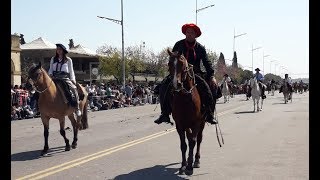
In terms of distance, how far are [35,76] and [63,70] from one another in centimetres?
116

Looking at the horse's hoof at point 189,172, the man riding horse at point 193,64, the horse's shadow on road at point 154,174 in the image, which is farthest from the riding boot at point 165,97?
the horse's hoof at point 189,172

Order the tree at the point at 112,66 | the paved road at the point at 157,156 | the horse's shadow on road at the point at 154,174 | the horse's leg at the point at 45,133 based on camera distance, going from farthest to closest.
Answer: the tree at the point at 112,66 < the horse's leg at the point at 45,133 < the paved road at the point at 157,156 < the horse's shadow on road at the point at 154,174

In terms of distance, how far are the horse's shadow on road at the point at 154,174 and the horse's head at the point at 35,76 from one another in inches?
148

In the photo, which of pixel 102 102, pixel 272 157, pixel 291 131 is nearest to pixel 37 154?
pixel 272 157

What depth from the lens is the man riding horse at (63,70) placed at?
12.4 metres

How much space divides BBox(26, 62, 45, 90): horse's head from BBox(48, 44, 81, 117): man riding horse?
0.84 metres

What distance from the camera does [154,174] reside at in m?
8.93

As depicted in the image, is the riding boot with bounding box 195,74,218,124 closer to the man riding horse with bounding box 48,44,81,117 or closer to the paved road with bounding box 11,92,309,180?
the paved road with bounding box 11,92,309,180

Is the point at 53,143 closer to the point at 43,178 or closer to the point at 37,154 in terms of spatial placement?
the point at 37,154

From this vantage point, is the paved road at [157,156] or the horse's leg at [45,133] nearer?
the paved road at [157,156]

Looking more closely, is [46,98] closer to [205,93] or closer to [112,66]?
[205,93]

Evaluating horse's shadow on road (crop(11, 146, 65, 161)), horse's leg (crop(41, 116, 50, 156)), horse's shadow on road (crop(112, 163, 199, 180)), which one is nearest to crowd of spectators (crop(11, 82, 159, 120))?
horse's shadow on road (crop(11, 146, 65, 161))

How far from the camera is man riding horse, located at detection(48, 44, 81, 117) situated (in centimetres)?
1241

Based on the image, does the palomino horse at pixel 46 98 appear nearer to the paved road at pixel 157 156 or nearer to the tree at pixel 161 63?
the paved road at pixel 157 156
